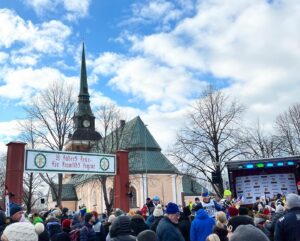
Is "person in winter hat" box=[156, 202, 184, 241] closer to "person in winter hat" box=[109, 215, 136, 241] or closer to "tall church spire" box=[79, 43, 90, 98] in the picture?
"person in winter hat" box=[109, 215, 136, 241]

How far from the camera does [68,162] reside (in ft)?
60.3

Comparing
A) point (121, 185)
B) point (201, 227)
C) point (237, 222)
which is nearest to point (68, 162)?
point (121, 185)

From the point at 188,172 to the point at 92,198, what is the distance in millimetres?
29246

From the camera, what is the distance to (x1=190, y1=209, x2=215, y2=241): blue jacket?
6.83 meters

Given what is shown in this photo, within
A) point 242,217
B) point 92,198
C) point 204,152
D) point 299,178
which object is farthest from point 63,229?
point 92,198

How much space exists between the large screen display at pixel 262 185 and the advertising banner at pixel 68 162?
24.7 feet

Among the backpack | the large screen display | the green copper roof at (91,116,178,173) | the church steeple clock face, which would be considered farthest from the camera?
the church steeple clock face

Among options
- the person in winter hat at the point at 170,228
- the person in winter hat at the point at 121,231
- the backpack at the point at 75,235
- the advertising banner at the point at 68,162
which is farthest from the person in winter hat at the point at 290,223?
the advertising banner at the point at 68,162

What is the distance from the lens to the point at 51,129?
1321 inches

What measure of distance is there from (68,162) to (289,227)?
47.9ft

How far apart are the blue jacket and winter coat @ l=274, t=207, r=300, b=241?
1.67 meters

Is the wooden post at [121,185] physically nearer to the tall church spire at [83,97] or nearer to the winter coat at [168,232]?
the winter coat at [168,232]

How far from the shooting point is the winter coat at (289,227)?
17.2 feet

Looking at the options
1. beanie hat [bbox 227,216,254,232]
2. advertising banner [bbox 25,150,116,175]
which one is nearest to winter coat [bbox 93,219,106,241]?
beanie hat [bbox 227,216,254,232]
